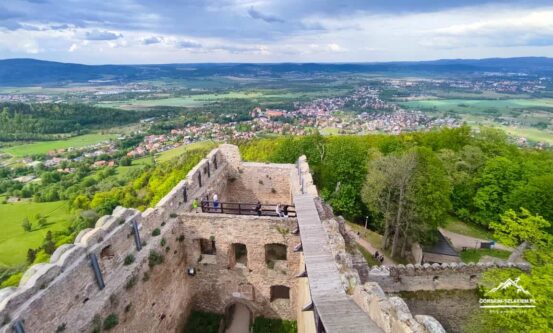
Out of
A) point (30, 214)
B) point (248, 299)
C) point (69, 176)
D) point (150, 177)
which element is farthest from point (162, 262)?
point (69, 176)

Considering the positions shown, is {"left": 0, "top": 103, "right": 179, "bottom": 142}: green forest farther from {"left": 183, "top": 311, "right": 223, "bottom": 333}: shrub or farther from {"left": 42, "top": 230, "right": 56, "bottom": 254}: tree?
{"left": 183, "top": 311, "right": 223, "bottom": 333}: shrub

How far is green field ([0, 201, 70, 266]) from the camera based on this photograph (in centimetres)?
4022

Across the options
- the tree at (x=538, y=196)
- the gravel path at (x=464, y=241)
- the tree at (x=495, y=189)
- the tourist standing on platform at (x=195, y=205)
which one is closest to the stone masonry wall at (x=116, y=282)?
the tourist standing on platform at (x=195, y=205)

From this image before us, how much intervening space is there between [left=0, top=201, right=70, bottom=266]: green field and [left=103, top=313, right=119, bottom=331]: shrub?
38.7 meters

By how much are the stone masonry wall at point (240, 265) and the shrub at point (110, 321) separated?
176 inches

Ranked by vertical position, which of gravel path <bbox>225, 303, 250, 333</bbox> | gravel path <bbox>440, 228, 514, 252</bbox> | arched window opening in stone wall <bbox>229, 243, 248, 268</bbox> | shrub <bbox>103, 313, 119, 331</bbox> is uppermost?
shrub <bbox>103, 313, 119, 331</bbox>

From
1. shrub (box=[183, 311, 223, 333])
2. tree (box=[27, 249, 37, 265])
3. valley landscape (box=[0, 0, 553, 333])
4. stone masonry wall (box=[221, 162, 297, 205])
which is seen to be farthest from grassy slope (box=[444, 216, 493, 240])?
tree (box=[27, 249, 37, 265])

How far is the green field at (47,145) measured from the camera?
73312mm

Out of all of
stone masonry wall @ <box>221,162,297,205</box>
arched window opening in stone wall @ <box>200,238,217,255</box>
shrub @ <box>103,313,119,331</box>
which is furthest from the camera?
stone masonry wall @ <box>221,162,297,205</box>

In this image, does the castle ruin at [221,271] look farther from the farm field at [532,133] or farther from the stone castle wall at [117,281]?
the farm field at [532,133]

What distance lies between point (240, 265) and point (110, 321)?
5769 mm

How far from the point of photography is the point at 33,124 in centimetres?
8319

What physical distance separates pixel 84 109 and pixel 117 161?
39.7 m

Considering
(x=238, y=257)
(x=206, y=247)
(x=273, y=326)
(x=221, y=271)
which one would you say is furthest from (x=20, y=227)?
(x=273, y=326)
